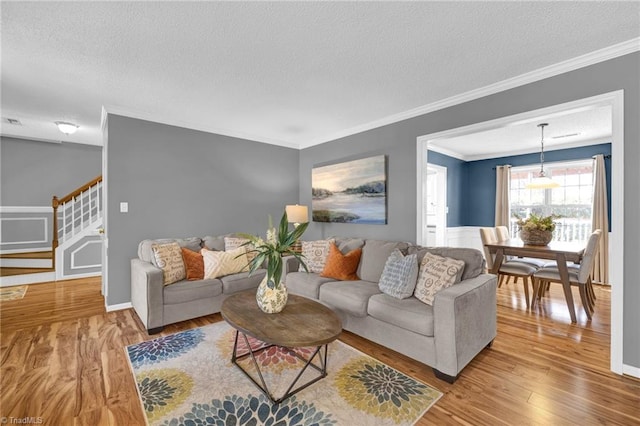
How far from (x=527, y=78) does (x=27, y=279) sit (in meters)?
7.35

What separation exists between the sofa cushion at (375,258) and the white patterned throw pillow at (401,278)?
16.2 inches

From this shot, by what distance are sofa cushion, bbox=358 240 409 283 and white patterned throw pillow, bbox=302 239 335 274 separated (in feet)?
1.59

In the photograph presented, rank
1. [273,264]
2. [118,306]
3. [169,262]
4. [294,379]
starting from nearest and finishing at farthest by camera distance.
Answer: [294,379] < [273,264] < [169,262] < [118,306]

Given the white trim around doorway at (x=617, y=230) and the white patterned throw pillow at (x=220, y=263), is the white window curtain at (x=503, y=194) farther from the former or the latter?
the white patterned throw pillow at (x=220, y=263)

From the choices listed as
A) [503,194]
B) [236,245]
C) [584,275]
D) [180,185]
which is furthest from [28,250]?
[503,194]

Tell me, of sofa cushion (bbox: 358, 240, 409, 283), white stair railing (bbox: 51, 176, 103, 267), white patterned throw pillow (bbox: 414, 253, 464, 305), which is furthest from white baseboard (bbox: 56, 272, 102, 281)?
white patterned throw pillow (bbox: 414, 253, 464, 305)

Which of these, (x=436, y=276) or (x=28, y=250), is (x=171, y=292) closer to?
(x=436, y=276)

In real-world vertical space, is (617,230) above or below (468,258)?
above

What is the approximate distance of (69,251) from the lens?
198 inches

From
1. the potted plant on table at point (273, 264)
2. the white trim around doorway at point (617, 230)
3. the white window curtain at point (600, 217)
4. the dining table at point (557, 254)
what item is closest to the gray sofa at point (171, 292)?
the potted plant on table at point (273, 264)

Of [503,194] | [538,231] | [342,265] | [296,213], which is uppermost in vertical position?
[503,194]

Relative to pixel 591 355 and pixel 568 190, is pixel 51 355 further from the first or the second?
pixel 568 190

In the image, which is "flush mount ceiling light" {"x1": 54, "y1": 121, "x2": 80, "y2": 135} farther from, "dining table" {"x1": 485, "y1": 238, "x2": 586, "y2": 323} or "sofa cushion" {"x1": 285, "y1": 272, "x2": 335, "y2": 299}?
"dining table" {"x1": 485, "y1": 238, "x2": 586, "y2": 323}

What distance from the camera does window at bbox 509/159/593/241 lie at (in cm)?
529
